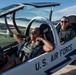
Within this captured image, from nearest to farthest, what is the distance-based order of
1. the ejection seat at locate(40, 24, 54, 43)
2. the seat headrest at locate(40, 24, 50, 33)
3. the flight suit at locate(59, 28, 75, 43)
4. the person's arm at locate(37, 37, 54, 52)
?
1. the person's arm at locate(37, 37, 54, 52)
2. the ejection seat at locate(40, 24, 54, 43)
3. the seat headrest at locate(40, 24, 50, 33)
4. the flight suit at locate(59, 28, 75, 43)

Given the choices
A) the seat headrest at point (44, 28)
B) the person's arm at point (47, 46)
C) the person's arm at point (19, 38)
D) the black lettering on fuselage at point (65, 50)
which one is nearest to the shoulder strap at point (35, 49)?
the person's arm at point (47, 46)

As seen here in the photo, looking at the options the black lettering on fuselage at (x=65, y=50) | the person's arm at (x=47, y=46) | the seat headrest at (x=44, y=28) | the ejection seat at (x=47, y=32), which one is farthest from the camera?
the black lettering on fuselage at (x=65, y=50)

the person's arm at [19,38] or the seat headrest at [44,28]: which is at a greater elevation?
the seat headrest at [44,28]

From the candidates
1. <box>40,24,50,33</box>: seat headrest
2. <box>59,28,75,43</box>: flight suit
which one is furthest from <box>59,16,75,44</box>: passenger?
<box>40,24,50,33</box>: seat headrest

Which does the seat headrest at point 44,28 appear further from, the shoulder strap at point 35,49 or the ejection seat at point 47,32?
the shoulder strap at point 35,49

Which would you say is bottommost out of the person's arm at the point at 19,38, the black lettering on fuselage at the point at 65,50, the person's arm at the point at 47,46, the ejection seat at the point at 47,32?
the black lettering on fuselage at the point at 65,50

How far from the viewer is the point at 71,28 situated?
6855 millimetres

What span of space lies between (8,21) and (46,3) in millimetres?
1004

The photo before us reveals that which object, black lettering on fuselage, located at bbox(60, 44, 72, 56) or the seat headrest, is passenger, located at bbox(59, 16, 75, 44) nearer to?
black lettering on fuselage, located at bbox(60, 44, 72, 56)

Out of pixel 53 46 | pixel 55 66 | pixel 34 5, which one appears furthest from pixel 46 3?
pixel 55 66

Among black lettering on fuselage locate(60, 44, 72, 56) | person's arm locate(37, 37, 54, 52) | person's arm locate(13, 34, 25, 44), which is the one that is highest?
person's arm locate(37, 37, 54, 52)

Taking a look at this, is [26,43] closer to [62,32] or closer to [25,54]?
[25,54]

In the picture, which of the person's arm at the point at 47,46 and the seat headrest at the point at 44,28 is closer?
the person's arm at the point at 47,46

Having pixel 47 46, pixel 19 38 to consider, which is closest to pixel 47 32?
pixel 47 46
